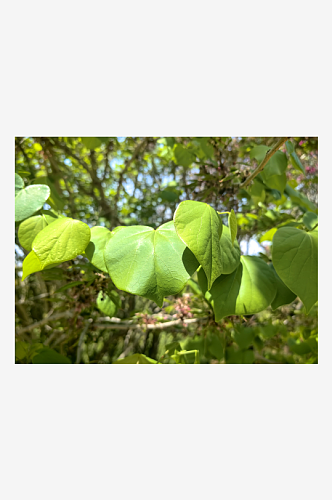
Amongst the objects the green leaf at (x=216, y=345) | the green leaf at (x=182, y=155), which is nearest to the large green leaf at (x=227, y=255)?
the green leaf at (x=216, y=345)

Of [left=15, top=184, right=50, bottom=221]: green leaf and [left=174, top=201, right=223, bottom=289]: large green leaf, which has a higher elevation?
[left=15, top=184, right=50, bottom=221]: green leaf

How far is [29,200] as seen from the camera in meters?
0.60

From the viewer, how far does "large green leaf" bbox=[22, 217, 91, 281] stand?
46 centimetres

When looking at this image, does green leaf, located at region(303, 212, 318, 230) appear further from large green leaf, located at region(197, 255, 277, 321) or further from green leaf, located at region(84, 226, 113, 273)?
green leaf, located at region(84, 226, 113, 273)

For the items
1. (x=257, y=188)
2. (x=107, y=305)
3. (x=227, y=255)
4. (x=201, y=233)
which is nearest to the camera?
(x=201, y=233)

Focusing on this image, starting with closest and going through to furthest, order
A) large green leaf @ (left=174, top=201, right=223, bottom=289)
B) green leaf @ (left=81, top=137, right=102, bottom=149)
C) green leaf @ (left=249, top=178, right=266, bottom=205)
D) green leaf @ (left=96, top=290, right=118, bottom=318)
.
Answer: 1. large green leaf @ (left=174, top=201, right=223, bottom=289)
2. green leaf @ (left=96, top=290, right=118, bottom=318)
3. green leaf @ (left=249, top=178, right=266, bottom=205)
4. green leaf @ (left=81, top=137, right=102, bottom=149)

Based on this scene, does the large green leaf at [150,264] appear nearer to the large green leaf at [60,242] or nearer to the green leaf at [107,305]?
the large green leaf at [60,242]

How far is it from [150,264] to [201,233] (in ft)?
0.28

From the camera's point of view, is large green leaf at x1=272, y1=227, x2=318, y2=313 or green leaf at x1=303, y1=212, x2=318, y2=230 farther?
green leaf at x1=303, y1=212, x2=318, y2=230

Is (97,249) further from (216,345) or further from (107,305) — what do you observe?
(216,345)

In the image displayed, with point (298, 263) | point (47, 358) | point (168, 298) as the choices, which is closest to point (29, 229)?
point (47, 358)

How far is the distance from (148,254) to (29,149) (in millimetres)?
1215

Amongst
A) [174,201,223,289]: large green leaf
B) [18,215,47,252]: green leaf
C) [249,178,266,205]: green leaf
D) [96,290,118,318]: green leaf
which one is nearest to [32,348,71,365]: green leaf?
[96,290,118,318]: green leaf

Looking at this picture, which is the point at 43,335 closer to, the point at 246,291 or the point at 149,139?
the point at 149,139
